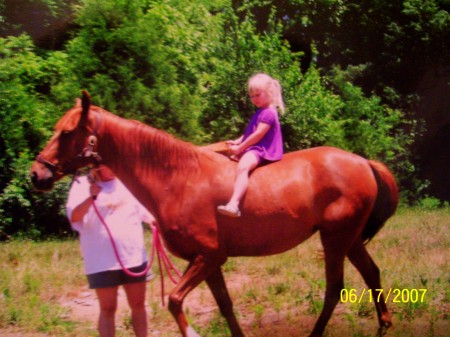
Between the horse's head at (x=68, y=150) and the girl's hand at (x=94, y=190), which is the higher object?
the horse's head at (x=68, y=150)

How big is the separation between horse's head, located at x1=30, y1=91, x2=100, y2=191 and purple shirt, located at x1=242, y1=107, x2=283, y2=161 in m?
1.36

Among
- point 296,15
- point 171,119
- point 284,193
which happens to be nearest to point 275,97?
point 284,193

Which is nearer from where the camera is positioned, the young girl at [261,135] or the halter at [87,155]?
the halter at [87,155]

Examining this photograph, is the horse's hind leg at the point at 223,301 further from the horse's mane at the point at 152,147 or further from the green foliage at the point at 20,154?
the green foliage at the point at 20,154

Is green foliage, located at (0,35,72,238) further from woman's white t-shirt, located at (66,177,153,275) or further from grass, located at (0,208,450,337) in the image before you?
woman's white t-shirt, located at (66,177,153,275)

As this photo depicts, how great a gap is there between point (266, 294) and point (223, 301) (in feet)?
6.06

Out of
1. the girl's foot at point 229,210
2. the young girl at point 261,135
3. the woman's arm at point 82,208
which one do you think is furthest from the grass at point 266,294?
the woman's arm at point 82,208

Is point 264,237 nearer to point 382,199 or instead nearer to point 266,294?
point 382,199

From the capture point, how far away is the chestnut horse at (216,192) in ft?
14.0

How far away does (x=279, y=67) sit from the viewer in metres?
12.8

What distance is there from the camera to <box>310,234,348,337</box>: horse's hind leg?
4.99 m

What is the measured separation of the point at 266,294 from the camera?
644 cm
